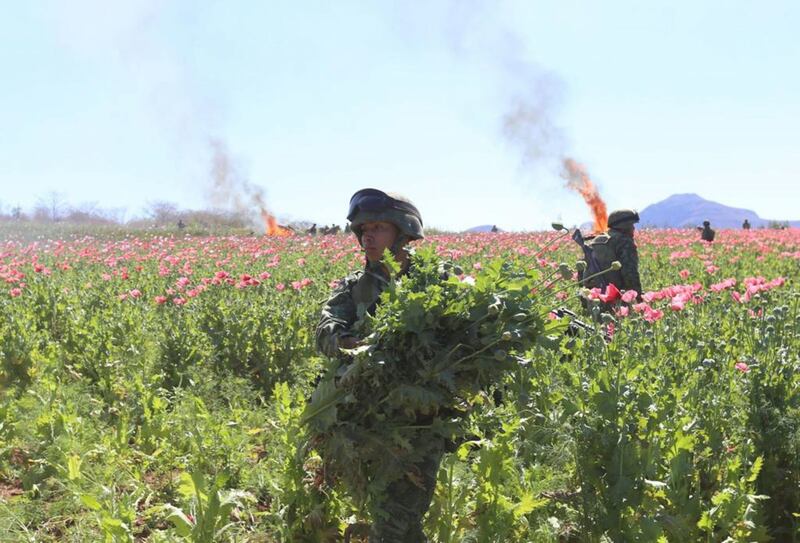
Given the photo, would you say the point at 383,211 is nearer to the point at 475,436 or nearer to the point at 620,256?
the point at 475,436

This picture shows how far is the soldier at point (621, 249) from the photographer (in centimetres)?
716

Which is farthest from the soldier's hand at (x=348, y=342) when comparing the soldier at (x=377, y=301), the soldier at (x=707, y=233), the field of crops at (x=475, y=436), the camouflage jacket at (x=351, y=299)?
the soldier at (x=707, y=233)

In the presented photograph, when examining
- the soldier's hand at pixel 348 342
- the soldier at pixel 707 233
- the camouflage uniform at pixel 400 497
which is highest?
the soldier at pixel 707 233

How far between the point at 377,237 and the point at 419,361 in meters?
0.84

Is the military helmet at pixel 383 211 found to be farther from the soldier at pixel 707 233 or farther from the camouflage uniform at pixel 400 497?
the soldier at pixel 707 233

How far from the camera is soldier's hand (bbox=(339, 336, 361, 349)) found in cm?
291

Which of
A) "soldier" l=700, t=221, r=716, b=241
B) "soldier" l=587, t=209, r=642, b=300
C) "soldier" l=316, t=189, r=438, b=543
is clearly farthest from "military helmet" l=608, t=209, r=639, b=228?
"soldier" l=700, t=221, r=716, b=241

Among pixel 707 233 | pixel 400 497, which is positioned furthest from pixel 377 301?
pixel 707 233

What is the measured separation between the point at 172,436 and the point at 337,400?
8.70 feet

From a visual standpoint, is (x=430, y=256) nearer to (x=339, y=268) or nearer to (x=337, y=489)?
(x=337, y=489)

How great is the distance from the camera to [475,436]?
176 inches

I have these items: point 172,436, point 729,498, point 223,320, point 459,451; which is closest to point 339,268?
point 223,320

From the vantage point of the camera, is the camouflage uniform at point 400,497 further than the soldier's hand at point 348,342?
Yes

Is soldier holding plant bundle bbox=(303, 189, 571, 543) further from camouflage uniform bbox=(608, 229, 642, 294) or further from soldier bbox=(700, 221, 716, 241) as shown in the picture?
soldier bbox=(700, 221, 716, 241)
